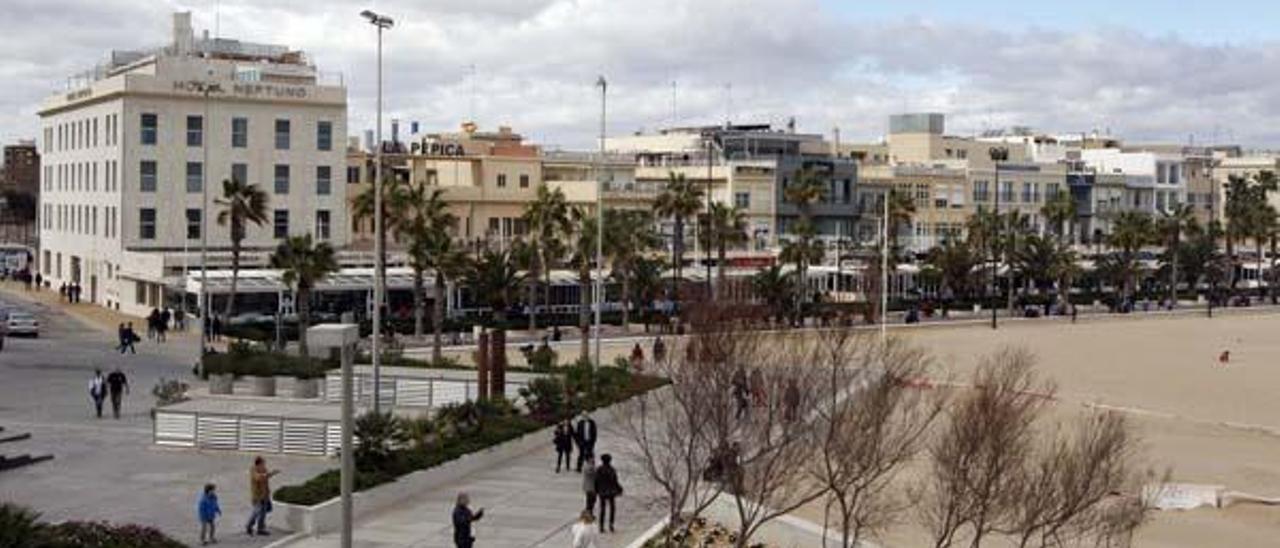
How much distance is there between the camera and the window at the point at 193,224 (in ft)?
266

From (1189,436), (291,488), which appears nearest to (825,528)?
(291,488)

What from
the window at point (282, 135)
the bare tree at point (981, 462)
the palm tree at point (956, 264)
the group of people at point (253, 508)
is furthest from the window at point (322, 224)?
the bare tree at point (981, 462)

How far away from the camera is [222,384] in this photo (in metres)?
42.9

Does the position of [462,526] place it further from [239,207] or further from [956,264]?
[956,264]

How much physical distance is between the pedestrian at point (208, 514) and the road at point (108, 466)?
30cm

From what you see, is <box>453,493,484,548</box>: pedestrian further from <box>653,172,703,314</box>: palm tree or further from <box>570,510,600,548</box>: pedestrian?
<box>653,172,703,314</box>: palm tree

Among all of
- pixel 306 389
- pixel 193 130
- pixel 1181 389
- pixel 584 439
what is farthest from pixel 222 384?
pixel 193 130

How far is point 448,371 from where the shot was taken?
145 feet

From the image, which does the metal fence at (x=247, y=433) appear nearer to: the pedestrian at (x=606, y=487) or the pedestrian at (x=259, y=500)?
the pedestrian at (x=259, y=500)

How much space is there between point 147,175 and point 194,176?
2231 mm

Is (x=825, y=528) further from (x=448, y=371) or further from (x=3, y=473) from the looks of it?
(x=448, y=371)

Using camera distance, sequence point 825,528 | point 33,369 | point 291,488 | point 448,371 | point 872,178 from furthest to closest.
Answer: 1. point 872,178
2. point 33,369
3. point 448,371
4. point 291,488
5. point 825,528

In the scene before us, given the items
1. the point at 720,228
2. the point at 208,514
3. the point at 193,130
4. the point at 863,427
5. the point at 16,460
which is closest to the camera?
the point at 863,427

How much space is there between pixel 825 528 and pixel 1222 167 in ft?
564
